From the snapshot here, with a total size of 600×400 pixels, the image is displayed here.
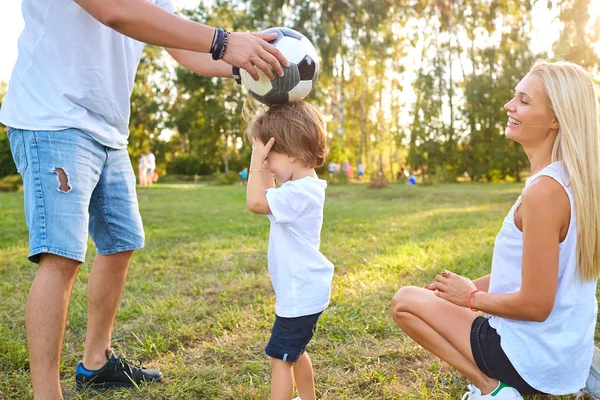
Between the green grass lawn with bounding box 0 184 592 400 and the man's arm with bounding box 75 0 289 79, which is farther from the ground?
the man's arm with bounding box 75 0 289 79

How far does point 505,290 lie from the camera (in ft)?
7.32

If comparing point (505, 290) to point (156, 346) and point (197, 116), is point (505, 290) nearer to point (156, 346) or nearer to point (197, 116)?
point (156, 346)

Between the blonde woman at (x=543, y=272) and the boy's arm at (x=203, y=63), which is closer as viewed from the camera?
the blonde woman at (x=543, y=272)

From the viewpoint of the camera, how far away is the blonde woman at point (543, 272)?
78.9 inches

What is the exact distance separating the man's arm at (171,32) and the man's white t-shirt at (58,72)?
0.93 ft

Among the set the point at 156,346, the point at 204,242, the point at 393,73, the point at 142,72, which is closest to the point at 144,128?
the point at 142,72

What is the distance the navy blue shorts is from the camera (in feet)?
7.14

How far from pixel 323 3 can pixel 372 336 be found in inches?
964

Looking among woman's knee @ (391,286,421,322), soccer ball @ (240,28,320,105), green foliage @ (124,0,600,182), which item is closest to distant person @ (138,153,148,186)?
green foliage @ (124,0,600,182)

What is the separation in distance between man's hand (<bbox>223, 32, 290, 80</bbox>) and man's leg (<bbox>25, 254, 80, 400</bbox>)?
103 cm

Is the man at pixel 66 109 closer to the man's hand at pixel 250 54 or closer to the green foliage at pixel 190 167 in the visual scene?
the man's hand at pixel 250 54

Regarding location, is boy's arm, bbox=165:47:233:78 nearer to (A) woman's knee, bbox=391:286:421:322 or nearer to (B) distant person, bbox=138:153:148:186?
(A) woman's knee, bbox=391:286:421:322

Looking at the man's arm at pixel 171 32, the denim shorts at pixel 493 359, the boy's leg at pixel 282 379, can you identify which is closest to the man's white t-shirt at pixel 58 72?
the man's arm at pixel 171 32

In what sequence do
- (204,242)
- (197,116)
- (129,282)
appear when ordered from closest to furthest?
(129,282) → (204,242) → (197,116)
